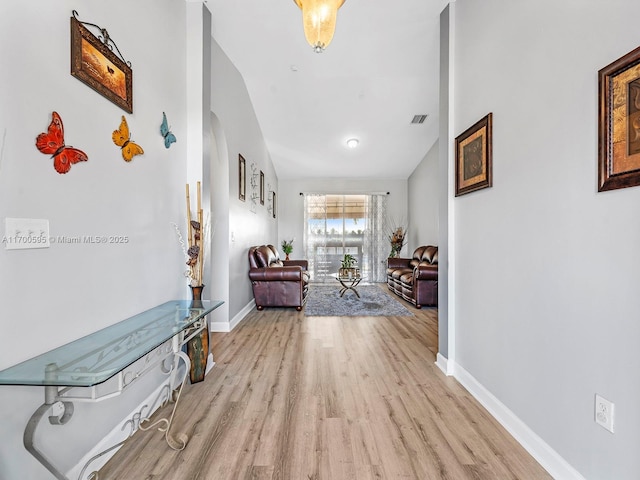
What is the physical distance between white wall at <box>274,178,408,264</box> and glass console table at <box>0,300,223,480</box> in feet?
20.9

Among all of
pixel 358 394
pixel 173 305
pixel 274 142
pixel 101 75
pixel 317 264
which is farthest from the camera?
pixel 317 264

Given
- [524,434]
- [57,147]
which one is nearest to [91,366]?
[57,147]

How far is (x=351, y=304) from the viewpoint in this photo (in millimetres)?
5137

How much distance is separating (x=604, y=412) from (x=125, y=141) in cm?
268

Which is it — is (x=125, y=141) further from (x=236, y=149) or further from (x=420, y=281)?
(x=420, y=281)

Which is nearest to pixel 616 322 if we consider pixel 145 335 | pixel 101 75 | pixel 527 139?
pixel 527 139

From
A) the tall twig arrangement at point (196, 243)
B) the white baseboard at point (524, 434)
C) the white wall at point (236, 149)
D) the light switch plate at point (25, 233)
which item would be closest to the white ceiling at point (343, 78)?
the white wall at point (236, 149)

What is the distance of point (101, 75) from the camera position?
5.08 feet

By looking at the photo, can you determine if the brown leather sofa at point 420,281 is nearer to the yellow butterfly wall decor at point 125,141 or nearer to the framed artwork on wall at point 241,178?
the framed artwork on wall at point 241,178

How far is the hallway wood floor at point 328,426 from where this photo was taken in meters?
1.49

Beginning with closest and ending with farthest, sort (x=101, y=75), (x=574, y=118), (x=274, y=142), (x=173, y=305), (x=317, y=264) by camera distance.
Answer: (x=574, y=118), (x=101, y=75), (x=173, y=305), (x=274, y=142), (x=317, y=264)

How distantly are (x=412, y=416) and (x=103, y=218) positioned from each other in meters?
2.16

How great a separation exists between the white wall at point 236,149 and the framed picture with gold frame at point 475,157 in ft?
8.32

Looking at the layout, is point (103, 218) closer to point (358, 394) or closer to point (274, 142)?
point (358, 394)
